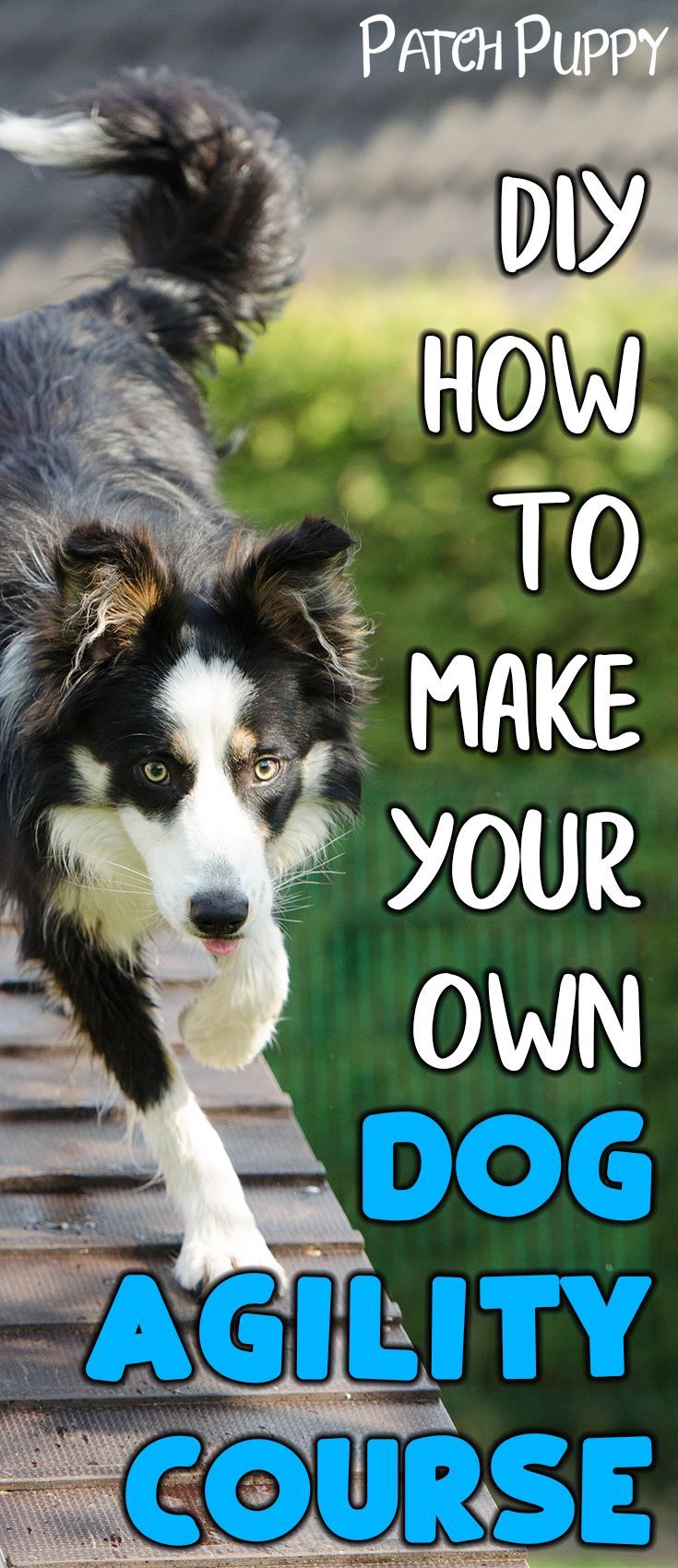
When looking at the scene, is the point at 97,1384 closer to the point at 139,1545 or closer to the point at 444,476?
the point at 139,1545

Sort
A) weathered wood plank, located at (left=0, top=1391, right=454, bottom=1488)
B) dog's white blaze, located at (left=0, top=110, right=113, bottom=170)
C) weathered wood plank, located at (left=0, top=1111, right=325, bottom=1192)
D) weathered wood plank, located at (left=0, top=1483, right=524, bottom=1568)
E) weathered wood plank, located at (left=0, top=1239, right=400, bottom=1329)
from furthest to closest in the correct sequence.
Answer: dog's white blaze, located at (left=0, top=110, right=113, bottom=170), weathered wood plank, located at (left=0, top=1111, right=325, bottom=1192), weathered wood plank, located at (left=0, top=1239, right=400, bottom=1329), weathered wood plank, located at (left=0, top=1391, right=454, bottom=1488), weathered wood plank, located at (left=0, top=1483, right=524, bottom=1568)

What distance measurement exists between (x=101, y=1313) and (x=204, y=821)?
3.18ft

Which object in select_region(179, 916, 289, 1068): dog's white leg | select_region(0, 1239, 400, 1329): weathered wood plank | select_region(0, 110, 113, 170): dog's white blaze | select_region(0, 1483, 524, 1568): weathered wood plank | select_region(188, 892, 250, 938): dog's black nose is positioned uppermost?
select_region(0, 110, 113, 170): dog's white blaze

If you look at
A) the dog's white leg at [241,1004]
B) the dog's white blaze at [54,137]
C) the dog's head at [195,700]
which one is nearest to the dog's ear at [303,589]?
the dog's head at [195,700]

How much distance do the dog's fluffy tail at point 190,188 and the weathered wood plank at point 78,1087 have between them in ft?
6.21

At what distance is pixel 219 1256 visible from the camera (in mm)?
3314

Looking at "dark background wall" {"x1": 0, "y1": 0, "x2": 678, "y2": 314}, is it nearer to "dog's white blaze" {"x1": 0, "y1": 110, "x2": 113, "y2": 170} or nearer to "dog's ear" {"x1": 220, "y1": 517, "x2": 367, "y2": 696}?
"dog's white blaze" {"x1": 0, "y1": 110, "x2": 113, "y2": 170}

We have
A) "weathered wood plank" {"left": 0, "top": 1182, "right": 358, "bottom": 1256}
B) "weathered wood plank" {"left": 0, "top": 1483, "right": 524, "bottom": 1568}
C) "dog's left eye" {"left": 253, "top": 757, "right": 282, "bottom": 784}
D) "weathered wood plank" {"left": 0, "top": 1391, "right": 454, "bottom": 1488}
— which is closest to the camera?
"weathered wood plank" {"left": 0, "top": 1483, "right": 524, "bottom": 1568}

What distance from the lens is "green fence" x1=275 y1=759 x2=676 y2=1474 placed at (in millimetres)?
6648

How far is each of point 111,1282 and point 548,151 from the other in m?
6.80

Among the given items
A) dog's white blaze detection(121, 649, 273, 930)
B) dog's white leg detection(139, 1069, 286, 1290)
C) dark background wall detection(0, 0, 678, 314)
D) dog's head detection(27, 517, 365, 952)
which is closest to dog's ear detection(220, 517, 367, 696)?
dog's head detection(27, 517, 365, 952)

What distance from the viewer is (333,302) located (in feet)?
23.1

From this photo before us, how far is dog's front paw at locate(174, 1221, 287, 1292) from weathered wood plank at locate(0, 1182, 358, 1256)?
109 mm

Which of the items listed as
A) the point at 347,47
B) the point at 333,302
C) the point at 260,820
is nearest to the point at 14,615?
the point at 260,820
